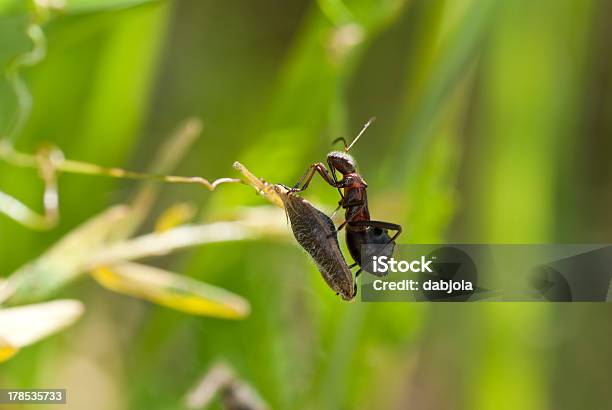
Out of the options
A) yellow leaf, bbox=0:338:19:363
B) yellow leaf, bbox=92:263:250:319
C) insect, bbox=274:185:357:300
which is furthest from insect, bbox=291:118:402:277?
yellow leaf, bbox=0:338:19:363

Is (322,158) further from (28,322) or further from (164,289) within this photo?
(28,322)

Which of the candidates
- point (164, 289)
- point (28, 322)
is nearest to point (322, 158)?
point (164, 289)

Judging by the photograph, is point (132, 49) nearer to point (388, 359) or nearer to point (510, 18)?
point (388, 359)

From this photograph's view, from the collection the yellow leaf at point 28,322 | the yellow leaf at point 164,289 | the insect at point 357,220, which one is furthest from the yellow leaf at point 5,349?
the insect at point 357,220

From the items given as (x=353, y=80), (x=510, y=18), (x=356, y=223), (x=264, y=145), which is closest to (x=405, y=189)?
(x=264, y=145)

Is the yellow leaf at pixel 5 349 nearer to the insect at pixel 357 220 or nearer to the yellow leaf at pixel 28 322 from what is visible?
the yellow leaf at pixel 28 322

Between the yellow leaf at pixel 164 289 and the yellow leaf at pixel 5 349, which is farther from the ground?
the yellow leaf at pixel 164 289

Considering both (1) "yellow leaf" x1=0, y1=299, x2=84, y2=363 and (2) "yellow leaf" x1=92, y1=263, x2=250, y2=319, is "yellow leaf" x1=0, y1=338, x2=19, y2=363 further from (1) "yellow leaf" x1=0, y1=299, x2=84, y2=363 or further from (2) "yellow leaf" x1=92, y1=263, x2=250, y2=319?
(2) "yellow leaf" x1=92, y1=263, x2=250, y2=319

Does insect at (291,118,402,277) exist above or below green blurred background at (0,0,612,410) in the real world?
below
